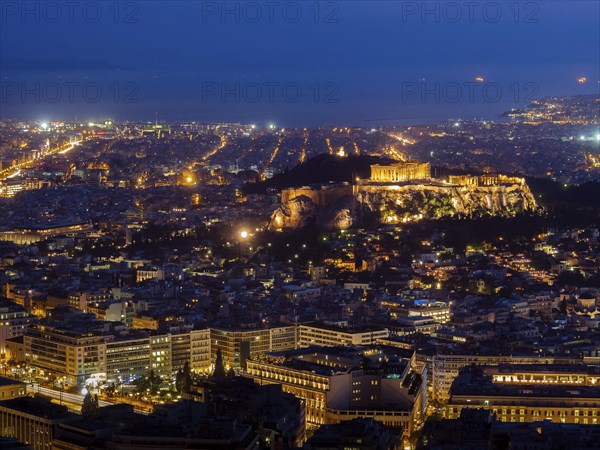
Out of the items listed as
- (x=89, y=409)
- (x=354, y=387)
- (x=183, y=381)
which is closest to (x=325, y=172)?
(x=183, y=381)

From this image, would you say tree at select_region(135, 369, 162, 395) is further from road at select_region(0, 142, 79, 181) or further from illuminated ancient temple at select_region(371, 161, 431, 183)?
road at select_region(0, 142, 79, 181)

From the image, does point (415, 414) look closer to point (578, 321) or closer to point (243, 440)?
point (243, 440)

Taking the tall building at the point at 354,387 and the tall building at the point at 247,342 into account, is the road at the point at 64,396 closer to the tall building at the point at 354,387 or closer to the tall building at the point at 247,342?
the tall building at the point at 354,387

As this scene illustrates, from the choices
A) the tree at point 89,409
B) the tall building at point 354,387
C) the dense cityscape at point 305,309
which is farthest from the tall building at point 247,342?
the tree at point 89,409

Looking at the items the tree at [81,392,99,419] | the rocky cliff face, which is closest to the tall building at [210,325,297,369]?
the tree at [81,392,99,419]

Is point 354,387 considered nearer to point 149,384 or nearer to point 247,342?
point 149,384

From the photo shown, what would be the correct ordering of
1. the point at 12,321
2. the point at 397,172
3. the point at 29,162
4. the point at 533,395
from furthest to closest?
1. the point at 29,162
2. the point at 397,172
3. the point at 12,321
4. the point at 533,395

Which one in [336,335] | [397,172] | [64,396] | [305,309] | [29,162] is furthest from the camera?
[29,162]
